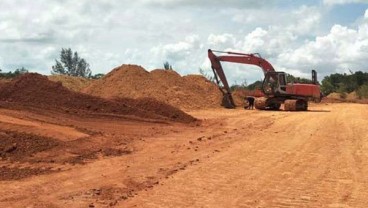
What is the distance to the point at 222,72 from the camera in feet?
120

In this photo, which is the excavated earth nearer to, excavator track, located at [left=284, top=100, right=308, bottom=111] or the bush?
excavator track, located at [left=284, top=100, right=308, bottom=111]

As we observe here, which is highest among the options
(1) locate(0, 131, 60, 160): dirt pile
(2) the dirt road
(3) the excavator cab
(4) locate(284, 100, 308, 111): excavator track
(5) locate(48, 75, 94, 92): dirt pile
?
(5) locate(48, 75, 94, 92): dirt pile

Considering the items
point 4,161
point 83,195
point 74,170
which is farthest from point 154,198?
point 4,161

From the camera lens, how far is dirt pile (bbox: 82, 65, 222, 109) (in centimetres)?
3847

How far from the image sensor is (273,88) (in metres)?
34.7

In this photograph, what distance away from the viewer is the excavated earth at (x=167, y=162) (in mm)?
8336

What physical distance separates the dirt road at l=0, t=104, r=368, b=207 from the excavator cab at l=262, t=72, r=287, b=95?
1646 centimetres

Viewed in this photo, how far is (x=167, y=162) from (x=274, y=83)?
79.0ft

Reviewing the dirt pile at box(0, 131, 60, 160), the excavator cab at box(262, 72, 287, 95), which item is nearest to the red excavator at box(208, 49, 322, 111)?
the excavator cab at box(262, 72, 287, 95)

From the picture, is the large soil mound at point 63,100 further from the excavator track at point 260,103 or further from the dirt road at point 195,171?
the excavator track at point 260,103

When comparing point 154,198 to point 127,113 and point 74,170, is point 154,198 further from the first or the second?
point 127,113

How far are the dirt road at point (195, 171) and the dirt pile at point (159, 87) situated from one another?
20200mm

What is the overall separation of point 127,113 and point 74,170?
11.8 meters

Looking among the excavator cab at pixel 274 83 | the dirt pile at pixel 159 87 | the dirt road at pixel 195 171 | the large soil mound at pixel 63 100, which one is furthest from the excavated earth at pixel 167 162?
the dirt pile at pixel 159 87
